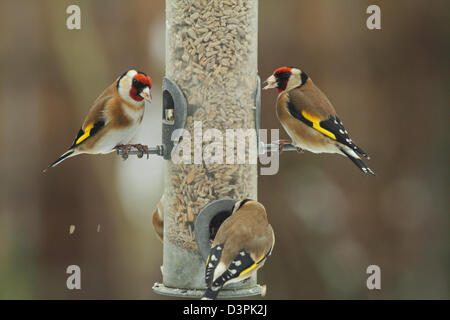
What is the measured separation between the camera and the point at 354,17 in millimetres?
8039

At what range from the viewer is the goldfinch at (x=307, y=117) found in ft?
16.8

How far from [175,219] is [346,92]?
12.2 ft

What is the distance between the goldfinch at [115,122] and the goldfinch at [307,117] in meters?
0.85

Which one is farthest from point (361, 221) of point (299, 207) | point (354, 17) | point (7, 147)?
point (7, 147)

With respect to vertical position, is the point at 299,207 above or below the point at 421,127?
below

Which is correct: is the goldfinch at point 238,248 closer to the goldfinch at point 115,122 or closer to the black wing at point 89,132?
the goldfinch at point 115,122

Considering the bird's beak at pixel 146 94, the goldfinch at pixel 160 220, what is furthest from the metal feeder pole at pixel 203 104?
the goldfinch at pixel 160 220

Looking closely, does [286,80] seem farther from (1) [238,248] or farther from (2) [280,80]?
(1) [238,248]

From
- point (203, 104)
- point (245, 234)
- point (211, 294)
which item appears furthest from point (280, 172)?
point (211, 294)

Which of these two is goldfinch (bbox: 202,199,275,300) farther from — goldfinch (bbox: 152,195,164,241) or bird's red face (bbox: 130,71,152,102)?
bird's red face (bbox: 130,71,152,102)

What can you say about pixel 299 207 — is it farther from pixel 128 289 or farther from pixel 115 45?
pixel 115 45

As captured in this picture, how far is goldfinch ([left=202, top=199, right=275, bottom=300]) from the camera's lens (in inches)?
164

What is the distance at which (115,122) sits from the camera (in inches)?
195
